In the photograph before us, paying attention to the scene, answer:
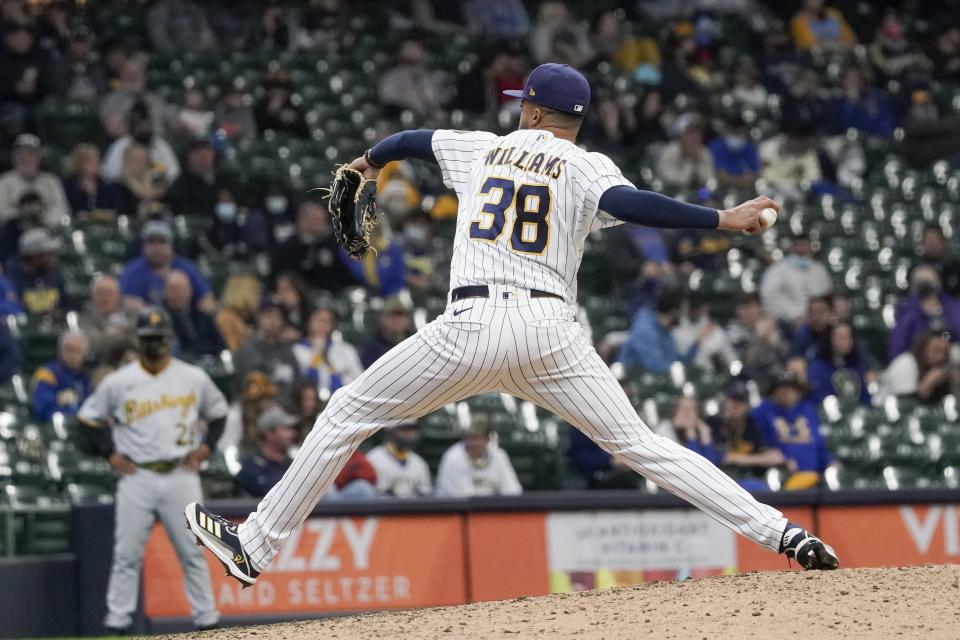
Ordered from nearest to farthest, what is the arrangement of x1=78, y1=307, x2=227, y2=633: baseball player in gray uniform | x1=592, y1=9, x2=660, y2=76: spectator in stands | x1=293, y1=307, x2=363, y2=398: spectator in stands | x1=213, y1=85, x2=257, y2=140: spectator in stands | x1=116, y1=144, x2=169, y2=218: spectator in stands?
x1=78, y1=307, x2=227, y2=633: baseball player in gray uniform, x1=293, y1=307, x2=363, y2=398: spectator in stands, x1=116, y1=144, x2=169, y2=218: spectator in stands, x1=213, y1=85, x2=257, y2=140: spectator in stands, x1=592, y1=9, x2=660, y2=76: spectator in stands

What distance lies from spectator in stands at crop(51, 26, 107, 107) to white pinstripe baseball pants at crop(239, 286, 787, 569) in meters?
8.86

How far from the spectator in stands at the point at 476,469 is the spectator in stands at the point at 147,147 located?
4.05 m

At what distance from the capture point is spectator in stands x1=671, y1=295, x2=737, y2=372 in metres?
→ 11.6

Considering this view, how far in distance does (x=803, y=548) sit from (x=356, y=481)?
439cm

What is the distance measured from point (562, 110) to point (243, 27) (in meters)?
10.7

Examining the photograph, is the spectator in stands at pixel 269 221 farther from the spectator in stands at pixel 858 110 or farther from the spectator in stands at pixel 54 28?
the spectator in stands at pixel 858 110

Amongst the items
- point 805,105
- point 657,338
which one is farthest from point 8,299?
point 805,105

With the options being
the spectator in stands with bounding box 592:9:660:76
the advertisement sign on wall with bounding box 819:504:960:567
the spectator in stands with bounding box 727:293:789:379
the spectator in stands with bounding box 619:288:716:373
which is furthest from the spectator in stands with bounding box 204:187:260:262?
the spectator in stands with bounding box 592:9:660:76

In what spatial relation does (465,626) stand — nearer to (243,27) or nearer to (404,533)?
(404,533)

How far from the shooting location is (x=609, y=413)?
5.11 m

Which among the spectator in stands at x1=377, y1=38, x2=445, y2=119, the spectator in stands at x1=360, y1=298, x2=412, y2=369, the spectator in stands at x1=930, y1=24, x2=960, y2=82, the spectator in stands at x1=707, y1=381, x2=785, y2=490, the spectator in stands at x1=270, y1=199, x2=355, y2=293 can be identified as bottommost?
the spectator in stands at x1=707, y1=381, x2=785, y2=490

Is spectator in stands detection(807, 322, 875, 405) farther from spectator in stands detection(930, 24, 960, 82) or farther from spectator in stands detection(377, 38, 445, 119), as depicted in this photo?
spectator in stands detection(930, 24, 960, 82)

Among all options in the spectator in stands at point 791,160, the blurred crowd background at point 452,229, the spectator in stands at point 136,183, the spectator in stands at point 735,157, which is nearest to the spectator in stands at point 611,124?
the blurred crowd background at point 452,229

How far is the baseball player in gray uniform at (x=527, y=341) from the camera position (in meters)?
4.99
